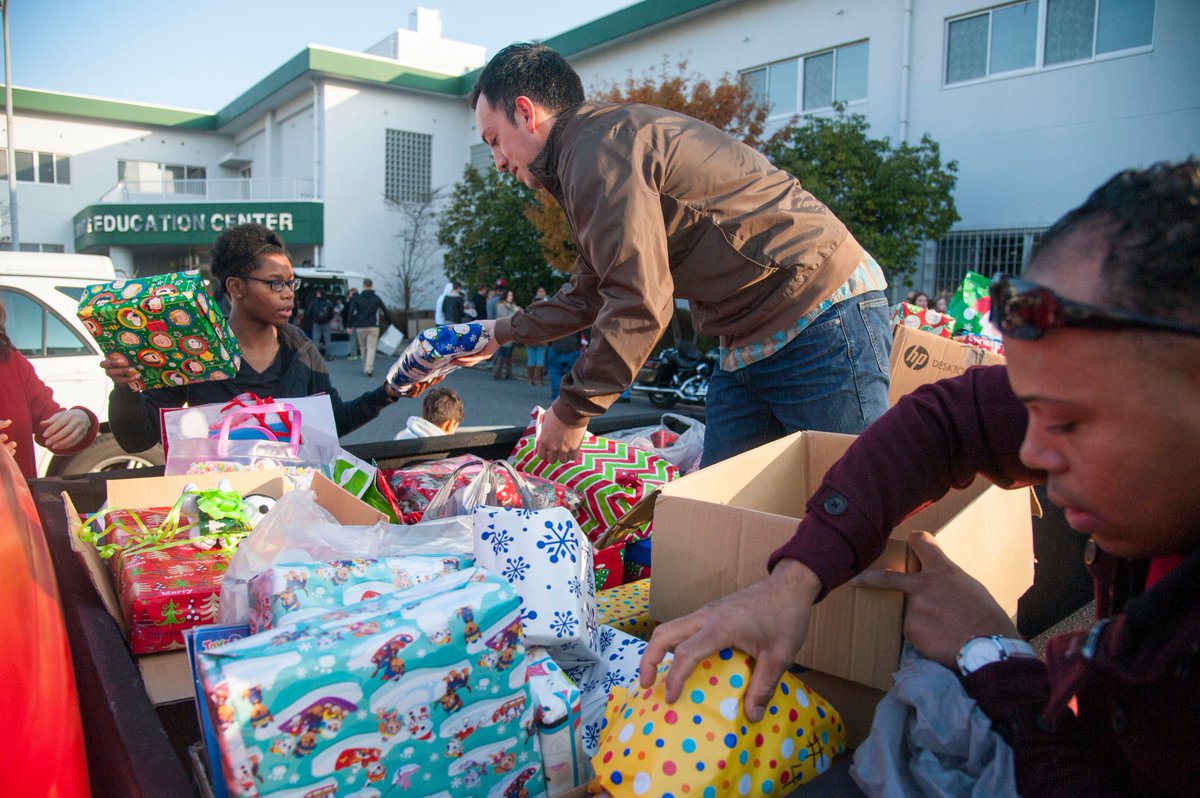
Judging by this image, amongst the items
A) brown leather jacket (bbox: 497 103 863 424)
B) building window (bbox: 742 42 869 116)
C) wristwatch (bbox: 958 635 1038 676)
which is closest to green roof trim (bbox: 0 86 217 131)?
building window (bbox: 742 42 869 116)

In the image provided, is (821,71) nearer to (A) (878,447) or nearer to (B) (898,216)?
(B) (898,216)

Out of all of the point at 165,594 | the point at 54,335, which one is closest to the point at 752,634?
the point at 165,594

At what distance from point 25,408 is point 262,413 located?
1189 millimetres

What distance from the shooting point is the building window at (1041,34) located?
1302 cm

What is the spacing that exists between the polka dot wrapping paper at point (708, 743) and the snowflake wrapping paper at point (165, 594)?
0.97 m

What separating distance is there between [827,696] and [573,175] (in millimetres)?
1442

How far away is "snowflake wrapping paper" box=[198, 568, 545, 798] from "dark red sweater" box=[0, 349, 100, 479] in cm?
251

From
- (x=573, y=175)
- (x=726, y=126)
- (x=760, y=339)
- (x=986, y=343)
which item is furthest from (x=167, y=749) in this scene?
(x=726, y=126)

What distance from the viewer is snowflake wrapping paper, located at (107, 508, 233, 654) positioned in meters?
1.70

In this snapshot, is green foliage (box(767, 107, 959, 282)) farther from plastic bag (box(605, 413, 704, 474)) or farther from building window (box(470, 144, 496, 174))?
building window (box(470, 144, 496, 174))

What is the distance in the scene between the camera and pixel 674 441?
385 centimetres

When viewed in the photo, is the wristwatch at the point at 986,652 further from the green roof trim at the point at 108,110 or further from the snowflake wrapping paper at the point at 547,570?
the green roof trim at the point at 108,110

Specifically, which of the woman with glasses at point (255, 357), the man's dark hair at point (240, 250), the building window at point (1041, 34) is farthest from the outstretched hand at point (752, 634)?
the building window at point (1041, 34)

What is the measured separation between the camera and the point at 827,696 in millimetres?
1508
